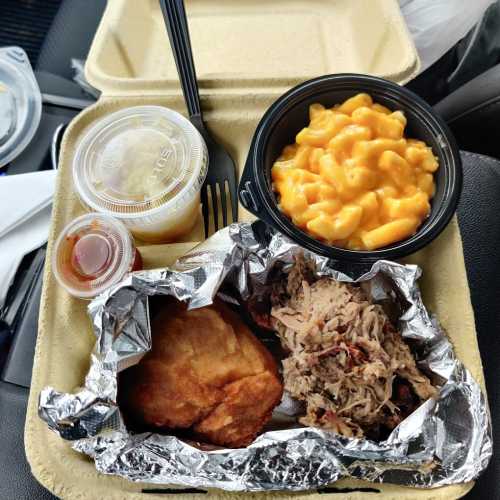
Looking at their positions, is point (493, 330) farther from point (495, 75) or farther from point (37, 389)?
point (37, 389)

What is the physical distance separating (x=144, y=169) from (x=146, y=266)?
186 millimetres

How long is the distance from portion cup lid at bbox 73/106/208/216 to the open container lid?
0.70 ft

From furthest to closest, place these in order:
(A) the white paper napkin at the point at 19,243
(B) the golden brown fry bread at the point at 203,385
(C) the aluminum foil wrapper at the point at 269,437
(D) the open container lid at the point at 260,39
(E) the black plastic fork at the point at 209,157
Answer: (D) the open container lid at the point at 260,39 → (A) the white paper napkin at the point at 19,243 → (E) the black plastic fork at the point at 209,157 → (B) the golden brown fry bread at the point at 203,385 → (C) the aluminum foil wrapper at the point at 269,437

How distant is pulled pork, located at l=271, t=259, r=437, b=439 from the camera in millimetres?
830

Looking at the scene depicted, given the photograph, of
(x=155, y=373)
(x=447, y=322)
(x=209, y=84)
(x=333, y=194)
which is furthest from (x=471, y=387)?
(x=209, y=84)

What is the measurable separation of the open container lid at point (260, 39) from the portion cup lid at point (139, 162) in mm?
212

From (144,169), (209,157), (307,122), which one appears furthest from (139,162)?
(307,122)

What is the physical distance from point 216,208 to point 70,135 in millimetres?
332

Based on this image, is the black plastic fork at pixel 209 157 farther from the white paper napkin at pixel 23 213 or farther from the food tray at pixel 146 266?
the white paper napkin at pixel 23 213

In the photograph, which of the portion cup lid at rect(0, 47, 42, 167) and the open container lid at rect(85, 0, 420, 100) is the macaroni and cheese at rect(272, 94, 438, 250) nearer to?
the open container lid at rect(85, 0, 420, 100)

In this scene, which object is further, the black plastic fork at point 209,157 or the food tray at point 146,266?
the black plastic fork at point 209,157

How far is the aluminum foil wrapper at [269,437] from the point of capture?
78 centimetres

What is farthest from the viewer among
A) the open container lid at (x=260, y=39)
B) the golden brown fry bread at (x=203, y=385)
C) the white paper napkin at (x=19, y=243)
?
the open container lid at (x=260, y=39)

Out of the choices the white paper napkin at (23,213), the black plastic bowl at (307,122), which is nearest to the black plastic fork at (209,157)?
the black plastic bowl at (307,122)
